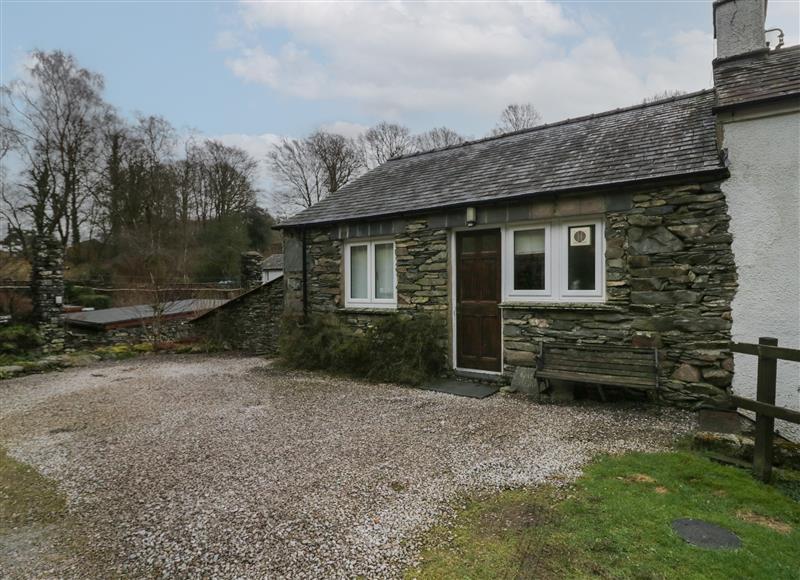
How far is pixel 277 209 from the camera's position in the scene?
32062 mm

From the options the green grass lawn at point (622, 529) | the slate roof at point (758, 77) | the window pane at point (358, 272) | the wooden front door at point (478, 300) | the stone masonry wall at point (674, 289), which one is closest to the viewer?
the green grass lawn at point (622, 529)

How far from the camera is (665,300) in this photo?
5793 millimetres

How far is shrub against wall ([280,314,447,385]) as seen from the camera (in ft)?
24.9

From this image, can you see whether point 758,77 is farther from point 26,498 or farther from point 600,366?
point 26,498

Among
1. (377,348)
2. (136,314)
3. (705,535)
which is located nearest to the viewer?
(705,535)

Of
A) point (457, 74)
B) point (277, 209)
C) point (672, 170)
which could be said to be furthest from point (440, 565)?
point (277, 209)

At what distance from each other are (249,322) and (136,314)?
4.33m

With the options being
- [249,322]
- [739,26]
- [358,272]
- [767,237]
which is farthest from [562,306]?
[249,322]

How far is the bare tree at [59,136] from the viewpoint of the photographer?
21.0 meters

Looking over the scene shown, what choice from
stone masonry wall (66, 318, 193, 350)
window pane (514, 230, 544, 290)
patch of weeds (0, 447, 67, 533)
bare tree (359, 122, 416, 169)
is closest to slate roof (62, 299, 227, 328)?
stone masonry wall (66, 318, 193, 350)

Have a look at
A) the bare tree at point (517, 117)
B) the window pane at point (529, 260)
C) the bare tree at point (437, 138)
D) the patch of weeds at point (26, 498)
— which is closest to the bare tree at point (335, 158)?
the bare tree at point (437, 138)

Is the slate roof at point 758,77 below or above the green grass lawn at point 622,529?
above

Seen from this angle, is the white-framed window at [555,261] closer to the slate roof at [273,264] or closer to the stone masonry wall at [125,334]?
the stone masonry wall at [125,334]

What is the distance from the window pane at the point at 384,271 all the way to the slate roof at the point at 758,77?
5.58 metres
